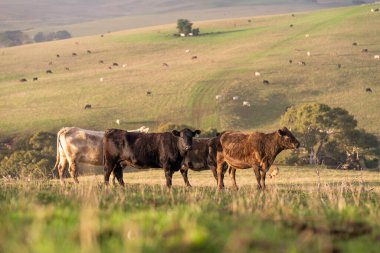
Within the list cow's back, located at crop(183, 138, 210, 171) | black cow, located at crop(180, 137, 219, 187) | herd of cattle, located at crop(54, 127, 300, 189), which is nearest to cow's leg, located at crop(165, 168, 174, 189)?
herd of cattle, located at crop(54, 127, 300, 189)

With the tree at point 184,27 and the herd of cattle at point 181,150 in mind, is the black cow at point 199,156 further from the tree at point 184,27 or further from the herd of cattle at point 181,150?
the tree at point 184,27

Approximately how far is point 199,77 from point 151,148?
210 ft

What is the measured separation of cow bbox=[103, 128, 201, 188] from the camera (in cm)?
2125

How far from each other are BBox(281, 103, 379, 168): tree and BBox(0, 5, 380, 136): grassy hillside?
22.5ft

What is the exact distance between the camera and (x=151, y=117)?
70688 mm

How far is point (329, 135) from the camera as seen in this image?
56812 mm

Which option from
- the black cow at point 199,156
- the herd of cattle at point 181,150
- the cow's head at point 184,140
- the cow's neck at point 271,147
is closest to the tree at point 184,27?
the black cow at point 199,156

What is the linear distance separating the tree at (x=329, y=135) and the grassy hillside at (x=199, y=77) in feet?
22.5

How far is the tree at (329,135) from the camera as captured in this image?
5638cm

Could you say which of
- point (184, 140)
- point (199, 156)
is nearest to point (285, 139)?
point (184, 140)

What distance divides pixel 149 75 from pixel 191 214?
79.1 m

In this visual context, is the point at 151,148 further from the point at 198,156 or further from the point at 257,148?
the point at 198,156

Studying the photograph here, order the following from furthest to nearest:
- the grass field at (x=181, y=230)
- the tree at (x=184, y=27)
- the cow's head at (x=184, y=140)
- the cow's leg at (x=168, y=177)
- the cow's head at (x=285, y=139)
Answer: the tree at (x=184, y=27), the cow's head at (x=285, y=139), the cow's head at (x=184, y=140), the cow's leg at (x=168, y=177), the grass field at (x=181, y=230)

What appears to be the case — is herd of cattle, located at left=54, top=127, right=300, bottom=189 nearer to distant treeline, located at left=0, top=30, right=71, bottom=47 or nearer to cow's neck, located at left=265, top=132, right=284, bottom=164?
cow's neck, located at left=265, top=132, right=284, bottom=164
